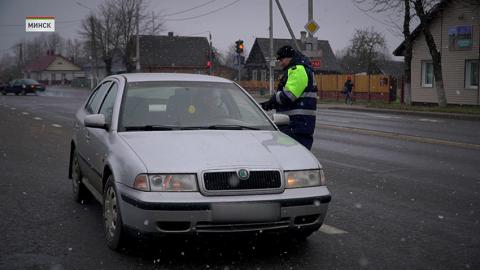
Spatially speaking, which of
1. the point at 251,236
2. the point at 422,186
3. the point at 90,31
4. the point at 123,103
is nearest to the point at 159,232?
the point at 251,236

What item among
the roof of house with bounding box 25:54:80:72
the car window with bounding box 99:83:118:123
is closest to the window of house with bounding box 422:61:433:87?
the car window with bounding box 99:83:118:123

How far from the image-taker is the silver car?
4.41m

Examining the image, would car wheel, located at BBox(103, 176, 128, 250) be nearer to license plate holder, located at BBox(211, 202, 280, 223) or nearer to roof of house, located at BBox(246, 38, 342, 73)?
license plate holder, located at BBox(211, 202, 280, 223)

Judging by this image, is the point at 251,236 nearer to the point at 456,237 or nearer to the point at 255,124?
the point at 255,124

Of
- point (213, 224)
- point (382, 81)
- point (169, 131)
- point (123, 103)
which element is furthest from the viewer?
point (382, 81)

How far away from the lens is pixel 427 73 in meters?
34.2

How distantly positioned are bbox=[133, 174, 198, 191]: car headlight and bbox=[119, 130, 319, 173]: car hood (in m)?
0.04

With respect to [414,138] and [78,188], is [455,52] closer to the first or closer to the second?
[414,138]

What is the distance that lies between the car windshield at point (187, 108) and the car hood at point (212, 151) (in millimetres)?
243

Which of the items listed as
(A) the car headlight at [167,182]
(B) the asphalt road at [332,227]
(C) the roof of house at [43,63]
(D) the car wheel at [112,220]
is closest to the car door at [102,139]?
(D) the car wheel at [112,220]

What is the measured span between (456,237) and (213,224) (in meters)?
2.32

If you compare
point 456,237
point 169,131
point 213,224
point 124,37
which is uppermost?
point 124,37

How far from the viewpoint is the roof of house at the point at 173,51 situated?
274 ft

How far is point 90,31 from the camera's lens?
274ft
